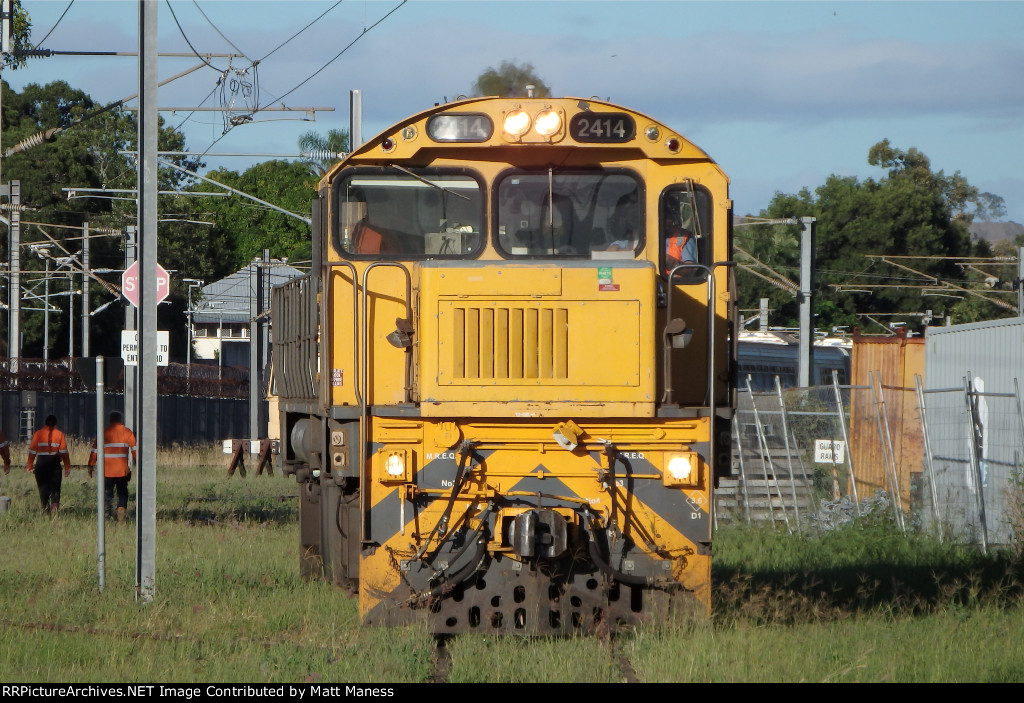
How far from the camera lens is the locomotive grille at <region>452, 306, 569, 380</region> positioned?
814 centimetres

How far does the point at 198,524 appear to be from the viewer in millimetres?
16656

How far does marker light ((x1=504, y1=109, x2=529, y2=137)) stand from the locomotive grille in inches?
50.7

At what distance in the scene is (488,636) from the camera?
842 cm

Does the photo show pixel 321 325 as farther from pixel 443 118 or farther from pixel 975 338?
pixel 975 338

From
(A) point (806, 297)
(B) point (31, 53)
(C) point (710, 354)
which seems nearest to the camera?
(C) point (710, 354)

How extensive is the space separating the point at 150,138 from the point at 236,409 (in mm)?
32304

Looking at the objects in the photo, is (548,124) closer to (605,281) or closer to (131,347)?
(605,281)

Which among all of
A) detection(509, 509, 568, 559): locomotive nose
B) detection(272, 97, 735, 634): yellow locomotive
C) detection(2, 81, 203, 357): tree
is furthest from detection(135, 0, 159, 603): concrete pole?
detection(2, 81, 203, 357): tree

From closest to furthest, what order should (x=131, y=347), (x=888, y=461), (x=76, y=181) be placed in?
1. (x=888, y=461)
2. (x=131, y=347)
3. (x=76, y=181)

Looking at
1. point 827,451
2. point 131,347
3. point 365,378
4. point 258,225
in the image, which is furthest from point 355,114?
point 258,225

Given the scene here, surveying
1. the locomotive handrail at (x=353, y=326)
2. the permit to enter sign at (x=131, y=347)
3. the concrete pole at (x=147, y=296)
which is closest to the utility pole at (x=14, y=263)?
the permit to enter sign at (x=131, y=347)

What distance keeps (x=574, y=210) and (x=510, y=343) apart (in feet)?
3.97

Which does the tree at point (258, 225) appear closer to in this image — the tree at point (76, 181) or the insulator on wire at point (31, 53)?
the tree at point (76, 181)

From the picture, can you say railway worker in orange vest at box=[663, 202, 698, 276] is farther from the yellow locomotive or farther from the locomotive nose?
the locomotive nose
